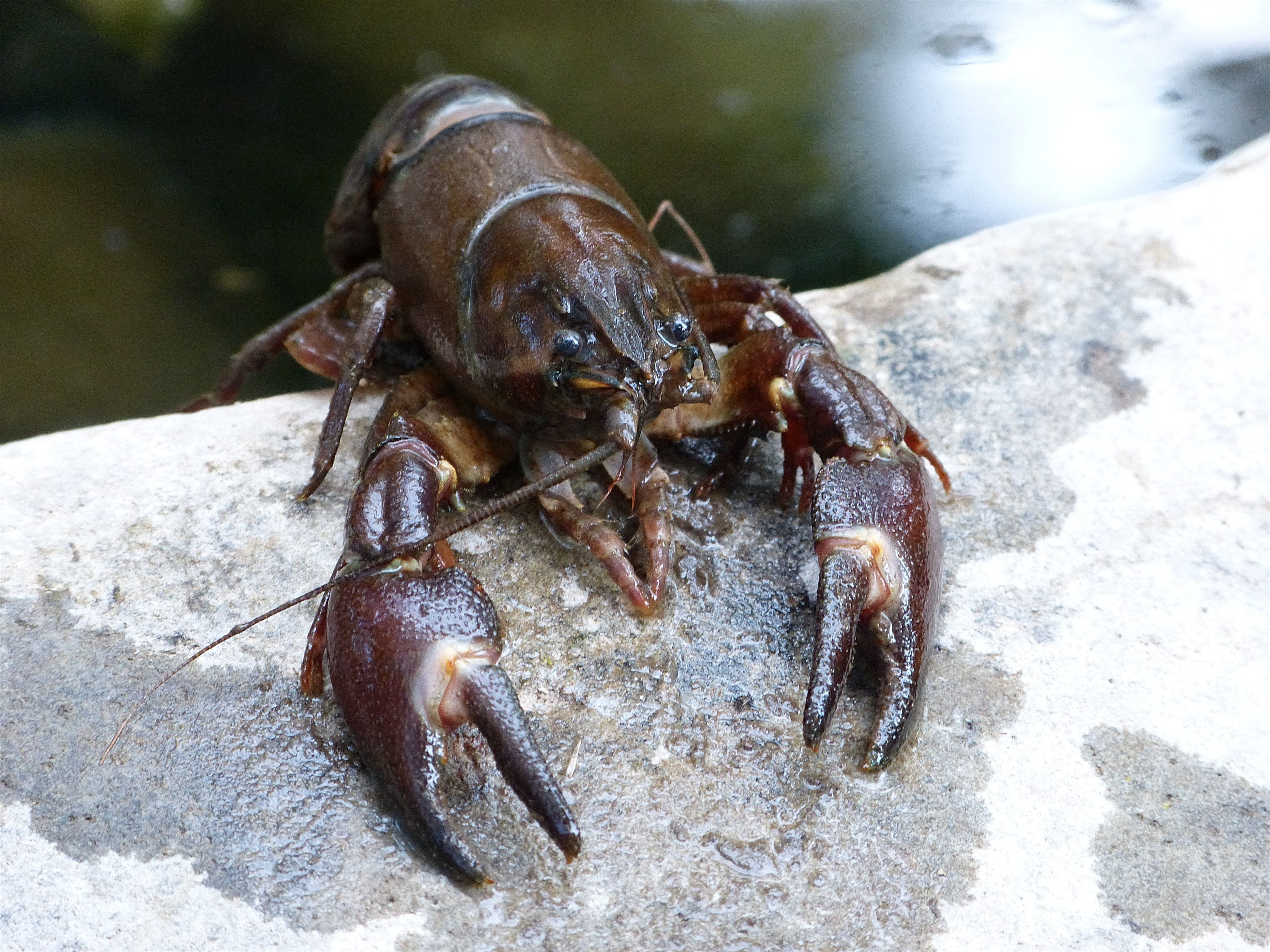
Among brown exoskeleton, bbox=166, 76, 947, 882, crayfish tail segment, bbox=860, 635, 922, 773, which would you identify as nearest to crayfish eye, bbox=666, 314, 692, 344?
brown exoskeleton, bbox=166, 76, 947, 882

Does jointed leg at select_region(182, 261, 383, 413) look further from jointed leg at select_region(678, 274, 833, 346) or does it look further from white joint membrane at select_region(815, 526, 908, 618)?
white joint membrane at select_region(815, 526, 908, 618)

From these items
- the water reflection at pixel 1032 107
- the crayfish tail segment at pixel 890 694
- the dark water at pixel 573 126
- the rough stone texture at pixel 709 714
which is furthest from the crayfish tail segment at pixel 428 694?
the water reflection at pixel 1032 107

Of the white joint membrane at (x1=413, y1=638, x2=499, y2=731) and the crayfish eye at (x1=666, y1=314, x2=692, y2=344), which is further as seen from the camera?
the crayfish eye at (x1=666, y1=314, x2=692, y2=344)

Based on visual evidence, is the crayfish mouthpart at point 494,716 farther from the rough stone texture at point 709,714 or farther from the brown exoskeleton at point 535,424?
the rough stone texture at point 709,714

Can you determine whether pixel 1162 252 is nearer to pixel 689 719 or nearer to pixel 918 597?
pixel 918 597

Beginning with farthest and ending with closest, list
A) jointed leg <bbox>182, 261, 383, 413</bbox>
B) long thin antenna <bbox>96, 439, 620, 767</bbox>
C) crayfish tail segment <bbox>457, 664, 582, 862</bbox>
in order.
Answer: jointed leg <bbox>182, 261, 383, 413</bbox> → long thin antenna <bbox>96, 439, 620, 767</bbox> → crayfish tail segment <bbox>457, 664, 582, 862</bbox>

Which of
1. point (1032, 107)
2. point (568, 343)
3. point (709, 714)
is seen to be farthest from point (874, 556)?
point (1032, 107)

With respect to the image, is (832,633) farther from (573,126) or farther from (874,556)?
(573,126)
